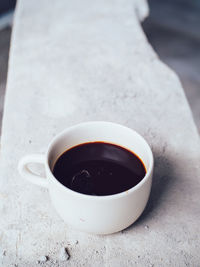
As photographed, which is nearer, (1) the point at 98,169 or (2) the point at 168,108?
(1) the point at 98,169

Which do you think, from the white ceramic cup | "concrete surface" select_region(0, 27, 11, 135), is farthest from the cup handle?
"concrete surface" select_region(0, 27, 11, 135)

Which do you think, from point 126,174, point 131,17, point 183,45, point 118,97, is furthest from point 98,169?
point 183,45

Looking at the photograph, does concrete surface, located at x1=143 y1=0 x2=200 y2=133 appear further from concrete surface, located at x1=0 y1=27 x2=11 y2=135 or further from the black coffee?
the black coffee

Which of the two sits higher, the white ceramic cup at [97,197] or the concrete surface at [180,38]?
the white ceramic cup at [97,197]

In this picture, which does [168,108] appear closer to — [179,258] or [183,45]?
[179,258]

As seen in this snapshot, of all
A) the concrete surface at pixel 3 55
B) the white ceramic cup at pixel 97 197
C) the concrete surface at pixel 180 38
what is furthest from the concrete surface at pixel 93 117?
the concrete surface at pixel 180 38

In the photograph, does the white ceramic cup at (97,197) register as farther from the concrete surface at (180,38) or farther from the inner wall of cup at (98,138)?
the concrete surface at (180,38)

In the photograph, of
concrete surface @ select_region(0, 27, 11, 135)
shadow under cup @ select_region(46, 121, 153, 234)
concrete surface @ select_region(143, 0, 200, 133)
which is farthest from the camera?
concrete surface @ select_region(143, 0, 200, 133)
